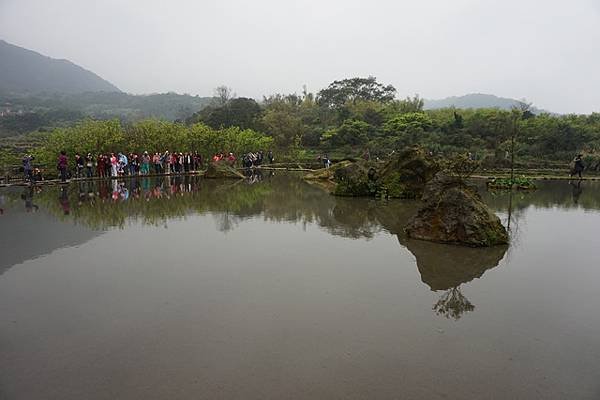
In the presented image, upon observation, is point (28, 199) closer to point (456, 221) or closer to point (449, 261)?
point (456, 221)

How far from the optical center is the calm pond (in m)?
3.96

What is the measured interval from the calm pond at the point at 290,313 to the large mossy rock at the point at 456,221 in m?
0.40

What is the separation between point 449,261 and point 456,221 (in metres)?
1.58

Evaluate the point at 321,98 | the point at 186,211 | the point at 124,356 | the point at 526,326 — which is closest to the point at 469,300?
the point at 526,326

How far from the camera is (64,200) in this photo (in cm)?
1477

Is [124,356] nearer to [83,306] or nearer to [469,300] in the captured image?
[83,306]

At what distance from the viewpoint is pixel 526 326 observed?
5.12 meters

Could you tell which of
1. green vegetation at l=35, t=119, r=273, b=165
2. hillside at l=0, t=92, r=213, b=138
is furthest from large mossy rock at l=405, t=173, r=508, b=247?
hillside at l=0, t=92, r=213, b=138

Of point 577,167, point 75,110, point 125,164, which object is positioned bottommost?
point 125,164

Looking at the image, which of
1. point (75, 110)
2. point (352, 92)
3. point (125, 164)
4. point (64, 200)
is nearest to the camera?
point (64, 200)

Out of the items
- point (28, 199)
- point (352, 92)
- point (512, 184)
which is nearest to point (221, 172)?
point (28, 199)

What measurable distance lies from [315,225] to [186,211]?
408cm

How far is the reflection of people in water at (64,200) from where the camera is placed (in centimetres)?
1273

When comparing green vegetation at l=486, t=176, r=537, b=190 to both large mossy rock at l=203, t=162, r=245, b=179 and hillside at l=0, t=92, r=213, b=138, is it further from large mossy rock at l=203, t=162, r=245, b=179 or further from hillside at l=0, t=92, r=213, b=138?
hillside at l=0, t=92, r=213, b=138
